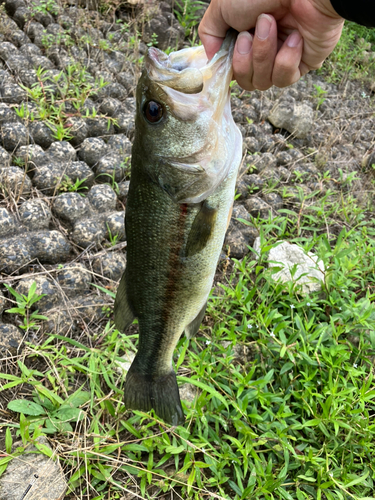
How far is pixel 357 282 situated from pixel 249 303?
1.20 metres

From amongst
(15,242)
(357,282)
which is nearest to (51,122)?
(15,242)

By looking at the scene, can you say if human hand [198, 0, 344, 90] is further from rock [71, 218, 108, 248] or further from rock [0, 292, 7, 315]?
rock [0, 292, 7, 315]

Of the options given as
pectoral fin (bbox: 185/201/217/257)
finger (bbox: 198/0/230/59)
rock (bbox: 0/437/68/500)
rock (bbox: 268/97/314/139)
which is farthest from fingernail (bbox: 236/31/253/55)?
rock (bbox: 268/97/314/139)

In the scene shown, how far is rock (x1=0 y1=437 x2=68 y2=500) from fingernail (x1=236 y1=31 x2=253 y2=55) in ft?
7.30

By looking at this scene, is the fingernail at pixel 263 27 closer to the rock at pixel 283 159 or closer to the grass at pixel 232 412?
the grass at pixel 232 412

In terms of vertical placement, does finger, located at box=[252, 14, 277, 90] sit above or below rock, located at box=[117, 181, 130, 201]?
above

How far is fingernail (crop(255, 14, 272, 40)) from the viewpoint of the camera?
1632 mm

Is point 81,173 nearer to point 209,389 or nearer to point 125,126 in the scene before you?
point 125,126

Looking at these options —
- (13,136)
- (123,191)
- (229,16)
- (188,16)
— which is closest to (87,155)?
(123,191)

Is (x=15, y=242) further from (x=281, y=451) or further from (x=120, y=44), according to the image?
(x=120, y=44)

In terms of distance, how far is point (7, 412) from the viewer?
7.47 feet

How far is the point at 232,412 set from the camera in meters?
2.56

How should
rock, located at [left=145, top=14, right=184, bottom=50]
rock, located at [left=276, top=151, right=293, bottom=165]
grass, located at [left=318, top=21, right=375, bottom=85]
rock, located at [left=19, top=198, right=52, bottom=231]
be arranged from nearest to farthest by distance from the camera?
1. rock, located at [left=19, top=198, right=52, bottom=231]
2. rock, located at [left=276, top=151, right=293, bottom=165]
3. rock, located at [left=145, top=14, right=184, bottom=50]
4. grass, located at [left=318, top=21, right=375, bottom=85]

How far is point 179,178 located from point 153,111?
0.92 feet
